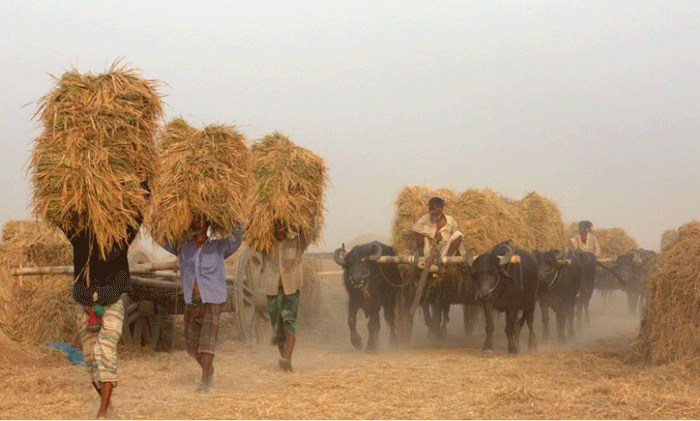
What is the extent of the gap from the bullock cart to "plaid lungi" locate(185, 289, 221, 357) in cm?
130

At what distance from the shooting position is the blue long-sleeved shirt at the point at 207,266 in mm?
7461

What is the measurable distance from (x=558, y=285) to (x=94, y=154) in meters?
10.3

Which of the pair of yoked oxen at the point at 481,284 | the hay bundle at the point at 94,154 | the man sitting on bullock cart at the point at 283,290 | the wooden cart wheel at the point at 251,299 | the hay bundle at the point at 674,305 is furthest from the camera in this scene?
the pair of yoked oxen at the point at 481,284

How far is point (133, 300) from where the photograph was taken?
1006cm

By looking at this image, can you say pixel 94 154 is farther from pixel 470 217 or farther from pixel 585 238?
pixel 585 238

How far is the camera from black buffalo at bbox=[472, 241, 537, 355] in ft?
35.1

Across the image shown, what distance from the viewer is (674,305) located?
8719 mm

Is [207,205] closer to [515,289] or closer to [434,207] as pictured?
[434,207]

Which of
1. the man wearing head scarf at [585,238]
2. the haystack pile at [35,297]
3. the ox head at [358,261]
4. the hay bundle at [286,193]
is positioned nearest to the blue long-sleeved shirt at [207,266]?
the hay bundle at [286,193]

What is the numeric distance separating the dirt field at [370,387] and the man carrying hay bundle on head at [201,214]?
744 millimetres

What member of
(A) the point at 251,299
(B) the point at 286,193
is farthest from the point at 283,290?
(A) the point at 251,299

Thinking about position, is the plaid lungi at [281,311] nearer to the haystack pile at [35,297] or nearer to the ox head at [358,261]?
the ox head at [358,261]

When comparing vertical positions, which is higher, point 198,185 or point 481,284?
point 198,185

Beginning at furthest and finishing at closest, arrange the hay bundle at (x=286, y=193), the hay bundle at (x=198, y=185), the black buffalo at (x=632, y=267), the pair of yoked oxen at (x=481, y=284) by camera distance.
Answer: the black buffalo at (x=632, y=267) → the pair of yoked oxen at (x=481, y=284) → the hay bundle at (x=286, y=193) → the hay bundle at (x=198, y=185)
